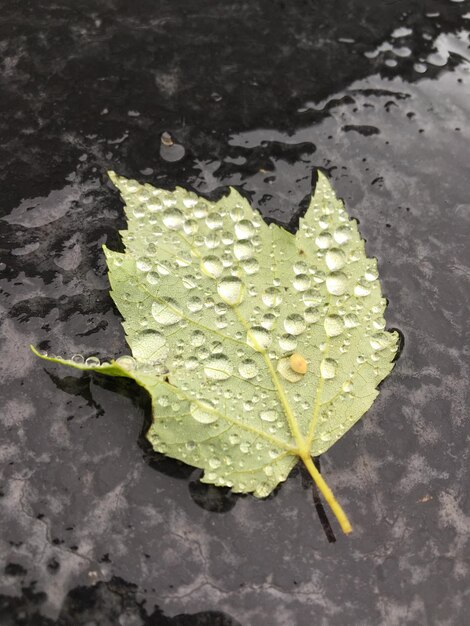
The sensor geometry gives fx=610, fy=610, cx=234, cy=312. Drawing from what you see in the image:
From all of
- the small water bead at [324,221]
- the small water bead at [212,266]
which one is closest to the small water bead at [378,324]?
the small water bead at [324,221]

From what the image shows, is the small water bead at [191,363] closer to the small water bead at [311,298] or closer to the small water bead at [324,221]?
the small water bead at [311,298]

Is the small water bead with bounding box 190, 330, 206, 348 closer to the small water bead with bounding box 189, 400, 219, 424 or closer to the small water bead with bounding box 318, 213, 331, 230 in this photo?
the small water bead with bounding box 189, 400, 219, 424

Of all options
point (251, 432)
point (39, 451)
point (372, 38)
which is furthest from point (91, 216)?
point (372, 38)

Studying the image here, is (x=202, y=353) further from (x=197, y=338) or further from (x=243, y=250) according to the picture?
(x=243, y=250)

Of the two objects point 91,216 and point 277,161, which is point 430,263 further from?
point 91,216

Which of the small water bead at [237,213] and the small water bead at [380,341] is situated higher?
the small water bead at [237,213]

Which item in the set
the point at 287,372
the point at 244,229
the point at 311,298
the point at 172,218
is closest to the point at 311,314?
the point at 311,298
